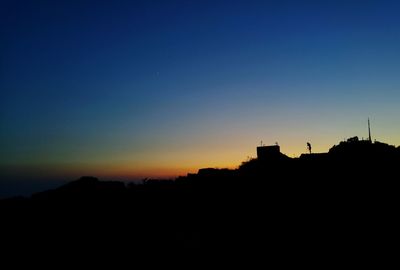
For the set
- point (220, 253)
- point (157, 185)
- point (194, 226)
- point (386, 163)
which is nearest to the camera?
point (220, 253)

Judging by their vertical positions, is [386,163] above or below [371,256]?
above

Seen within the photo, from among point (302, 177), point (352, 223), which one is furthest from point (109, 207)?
point (352, 223)

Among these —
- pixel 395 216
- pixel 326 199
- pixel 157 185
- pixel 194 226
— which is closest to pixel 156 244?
pixel 194 226

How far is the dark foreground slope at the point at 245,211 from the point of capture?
79.7 feet

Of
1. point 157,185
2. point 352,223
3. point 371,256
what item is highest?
point 157,185

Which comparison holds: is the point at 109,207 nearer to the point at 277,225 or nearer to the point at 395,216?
the point at 277,225

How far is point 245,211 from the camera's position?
2878 centimetres

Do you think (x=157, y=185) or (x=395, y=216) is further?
(x=157, y=185)

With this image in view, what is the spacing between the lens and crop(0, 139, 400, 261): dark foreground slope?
24.3m

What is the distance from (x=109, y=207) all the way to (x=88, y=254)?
5.97m

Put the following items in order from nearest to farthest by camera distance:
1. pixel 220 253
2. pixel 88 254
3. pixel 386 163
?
1. pixel 220 253
2. pixel 88 254
3. pixel 386 163

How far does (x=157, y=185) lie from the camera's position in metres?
35.7

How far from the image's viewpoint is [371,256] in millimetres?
21750

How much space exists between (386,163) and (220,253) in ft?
50.6
